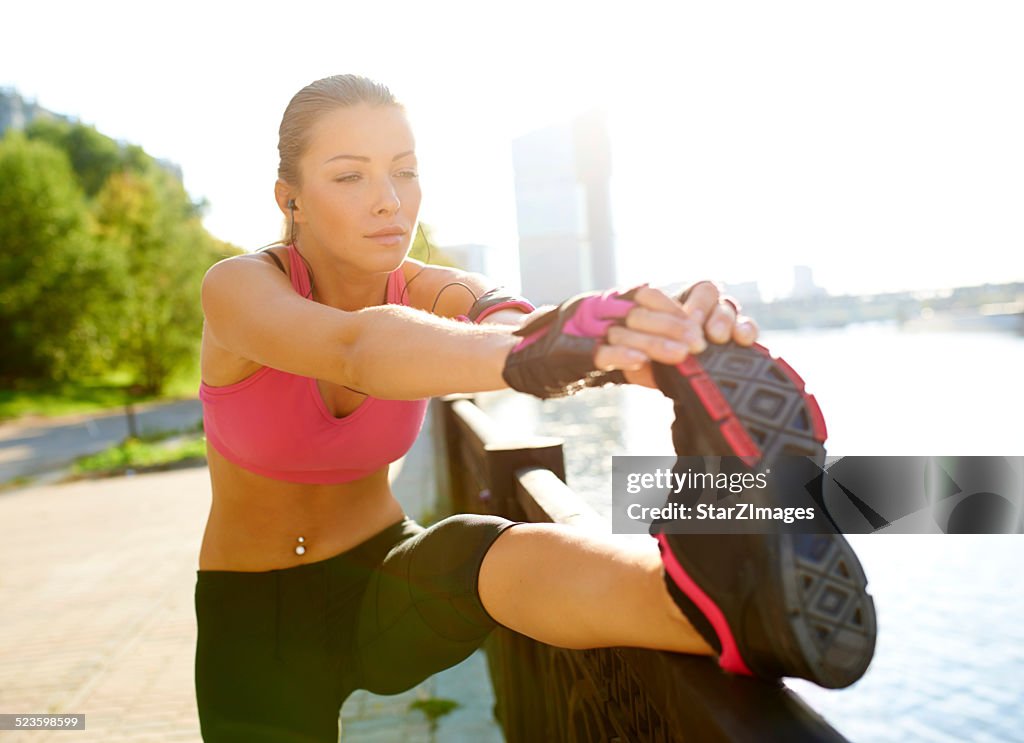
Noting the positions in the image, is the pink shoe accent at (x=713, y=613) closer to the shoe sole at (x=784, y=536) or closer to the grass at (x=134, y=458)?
the shoe sole at (x=784, y=536)

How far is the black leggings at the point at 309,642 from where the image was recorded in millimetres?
1860

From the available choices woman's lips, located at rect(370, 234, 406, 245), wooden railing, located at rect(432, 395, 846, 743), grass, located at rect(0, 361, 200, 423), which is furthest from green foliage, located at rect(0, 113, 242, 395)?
woman's lips, located at rect(370, 234, 406, 245)

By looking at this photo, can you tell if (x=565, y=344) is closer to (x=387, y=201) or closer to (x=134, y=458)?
(x=387, y=201)

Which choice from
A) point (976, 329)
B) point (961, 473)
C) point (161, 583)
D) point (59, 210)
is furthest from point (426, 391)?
point (976, 329)

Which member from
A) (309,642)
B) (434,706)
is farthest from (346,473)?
(434,706)

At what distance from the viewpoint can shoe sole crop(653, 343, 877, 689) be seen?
1051 millimetres

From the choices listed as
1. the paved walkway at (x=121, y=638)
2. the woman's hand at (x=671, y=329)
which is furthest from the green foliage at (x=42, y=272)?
the woman's hand at (x=671, y=329)

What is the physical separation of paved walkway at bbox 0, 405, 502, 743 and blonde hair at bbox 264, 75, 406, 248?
8.68ft

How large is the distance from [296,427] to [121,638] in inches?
151

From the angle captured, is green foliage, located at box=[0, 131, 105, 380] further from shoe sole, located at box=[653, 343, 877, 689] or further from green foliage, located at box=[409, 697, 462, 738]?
shoe sole, located at box=[653, 343, 877, 689]

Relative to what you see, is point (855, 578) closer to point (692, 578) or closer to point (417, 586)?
point (692, 578)

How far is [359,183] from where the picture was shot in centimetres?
193

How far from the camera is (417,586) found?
5.73 feet

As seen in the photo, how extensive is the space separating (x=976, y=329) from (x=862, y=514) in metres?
83.8
